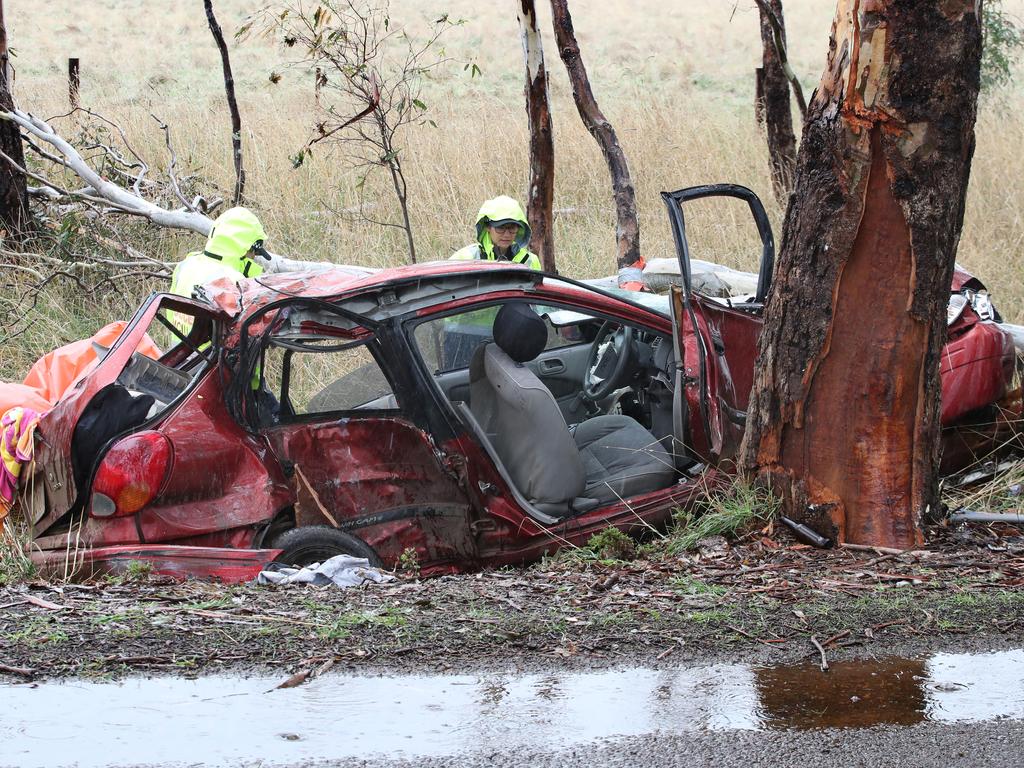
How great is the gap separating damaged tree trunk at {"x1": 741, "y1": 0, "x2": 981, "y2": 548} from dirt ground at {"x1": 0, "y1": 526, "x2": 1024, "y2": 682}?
1.20 ft

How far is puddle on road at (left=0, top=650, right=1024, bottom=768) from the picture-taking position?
121 inches

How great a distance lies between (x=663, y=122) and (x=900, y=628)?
12.2 metres

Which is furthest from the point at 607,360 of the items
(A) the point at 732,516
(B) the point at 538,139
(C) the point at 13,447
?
(B) the point at 538,139

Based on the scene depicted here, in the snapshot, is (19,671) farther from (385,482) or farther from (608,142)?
(608,142)

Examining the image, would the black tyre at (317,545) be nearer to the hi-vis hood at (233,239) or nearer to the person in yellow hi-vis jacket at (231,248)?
the person in yellow hi-vis jacket at (231,248)

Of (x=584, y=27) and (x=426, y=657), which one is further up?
(x=584, y=27)

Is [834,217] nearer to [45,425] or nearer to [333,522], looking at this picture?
[333,522]

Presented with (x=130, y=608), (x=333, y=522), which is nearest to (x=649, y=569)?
(x=333, y=522)

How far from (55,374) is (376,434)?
104 inches

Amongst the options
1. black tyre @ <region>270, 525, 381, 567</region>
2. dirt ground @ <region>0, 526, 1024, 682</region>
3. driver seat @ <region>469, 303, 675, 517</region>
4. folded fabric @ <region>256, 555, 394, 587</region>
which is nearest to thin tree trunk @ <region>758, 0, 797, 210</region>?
driver seat @ <region>469, 303, 675, 517</region>

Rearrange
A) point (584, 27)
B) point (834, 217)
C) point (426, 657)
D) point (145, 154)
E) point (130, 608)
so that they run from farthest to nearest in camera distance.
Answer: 1. point (584, 27)
2. point (145, 154)
3. point (834, 217)
4. point (130, 608)
5. point (426, 657)

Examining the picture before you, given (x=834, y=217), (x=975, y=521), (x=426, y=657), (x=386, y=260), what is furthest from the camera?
(x=386, y=260)

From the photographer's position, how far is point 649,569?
4.77 meters

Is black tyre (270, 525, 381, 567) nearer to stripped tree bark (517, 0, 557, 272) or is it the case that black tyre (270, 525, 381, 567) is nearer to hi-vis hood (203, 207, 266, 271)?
hi-vis hood (203, 207, 266, 271)
